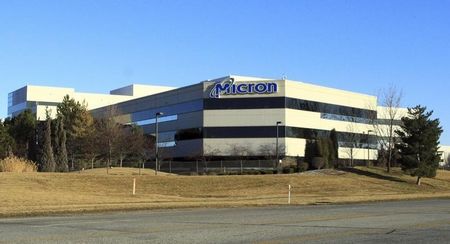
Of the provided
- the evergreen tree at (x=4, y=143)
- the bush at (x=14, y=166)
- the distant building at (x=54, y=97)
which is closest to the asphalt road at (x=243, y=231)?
the bush at (x=14, y=166)

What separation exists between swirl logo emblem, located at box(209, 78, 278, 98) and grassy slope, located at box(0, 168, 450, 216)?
20727mm

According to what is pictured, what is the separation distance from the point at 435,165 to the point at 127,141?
3460cm

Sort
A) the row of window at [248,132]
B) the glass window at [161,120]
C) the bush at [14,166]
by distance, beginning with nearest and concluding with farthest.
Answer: the bush at [14,166]
the row of window at [248,132]
the glass window at [161,120]

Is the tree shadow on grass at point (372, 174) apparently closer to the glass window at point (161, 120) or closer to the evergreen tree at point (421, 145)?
the evergreen tree at point (421, 145)

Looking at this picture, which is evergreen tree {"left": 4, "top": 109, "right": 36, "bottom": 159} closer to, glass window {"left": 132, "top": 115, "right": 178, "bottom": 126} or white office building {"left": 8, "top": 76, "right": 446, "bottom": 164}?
glass window {"left": 132, "top": 115, "right": 178, "bottom": 126}

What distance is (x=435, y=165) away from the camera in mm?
53000

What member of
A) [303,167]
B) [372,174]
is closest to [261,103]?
[303,167]

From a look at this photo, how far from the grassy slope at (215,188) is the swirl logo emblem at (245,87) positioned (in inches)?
816

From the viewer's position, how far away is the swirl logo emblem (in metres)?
72.1

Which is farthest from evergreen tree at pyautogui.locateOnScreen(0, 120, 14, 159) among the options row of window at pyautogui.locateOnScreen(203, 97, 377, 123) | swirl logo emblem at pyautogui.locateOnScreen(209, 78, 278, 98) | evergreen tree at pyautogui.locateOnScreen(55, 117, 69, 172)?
swirl logo emblem at pyautogui.locateOnScreen(209, 78, 278, 98)

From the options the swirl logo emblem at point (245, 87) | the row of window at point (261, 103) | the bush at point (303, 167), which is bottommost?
the bush at point (303, 167)

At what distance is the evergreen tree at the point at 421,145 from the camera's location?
5238 centimetres

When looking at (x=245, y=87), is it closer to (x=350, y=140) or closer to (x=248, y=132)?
(x=248, y=132)

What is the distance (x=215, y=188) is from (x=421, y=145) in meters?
21.2
